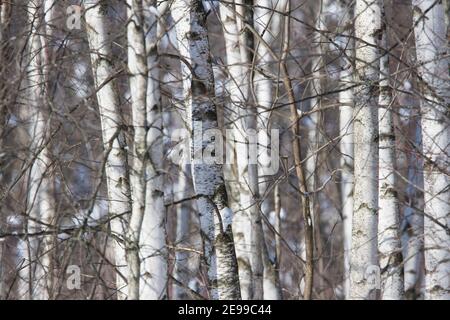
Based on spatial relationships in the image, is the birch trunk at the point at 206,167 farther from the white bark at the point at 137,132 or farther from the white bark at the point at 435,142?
the white bark at the point at 435,142

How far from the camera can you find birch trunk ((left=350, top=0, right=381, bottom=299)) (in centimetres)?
674

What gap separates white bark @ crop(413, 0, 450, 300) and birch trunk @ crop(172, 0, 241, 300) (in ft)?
5.21

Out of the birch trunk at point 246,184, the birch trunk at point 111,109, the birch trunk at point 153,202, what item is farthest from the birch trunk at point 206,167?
the birch trunk at point 246,184

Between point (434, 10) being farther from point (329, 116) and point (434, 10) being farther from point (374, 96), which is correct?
point (329, 116)

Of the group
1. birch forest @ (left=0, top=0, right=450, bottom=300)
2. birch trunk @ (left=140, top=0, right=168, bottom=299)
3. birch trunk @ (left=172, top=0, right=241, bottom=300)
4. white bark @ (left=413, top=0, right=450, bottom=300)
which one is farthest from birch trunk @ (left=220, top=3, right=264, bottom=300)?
birch trunk @ (left=140, top=0, right=168, bottom=299)

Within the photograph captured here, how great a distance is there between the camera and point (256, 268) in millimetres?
7980

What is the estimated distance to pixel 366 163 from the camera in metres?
6.82

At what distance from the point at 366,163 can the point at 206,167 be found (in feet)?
4.31

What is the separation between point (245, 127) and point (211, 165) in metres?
1.35

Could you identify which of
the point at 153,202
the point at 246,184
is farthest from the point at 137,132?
the point at 246,184

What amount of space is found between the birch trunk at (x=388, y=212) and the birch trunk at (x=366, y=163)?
0.71 ft

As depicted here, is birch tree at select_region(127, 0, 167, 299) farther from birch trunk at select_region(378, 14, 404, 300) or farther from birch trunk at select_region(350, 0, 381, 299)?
birch trunk at select_region(378, 14, 404, 300)

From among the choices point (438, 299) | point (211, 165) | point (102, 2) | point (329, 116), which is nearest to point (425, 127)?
point (438, 299)

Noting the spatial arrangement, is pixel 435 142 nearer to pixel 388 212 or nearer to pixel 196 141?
pixel 388 212
